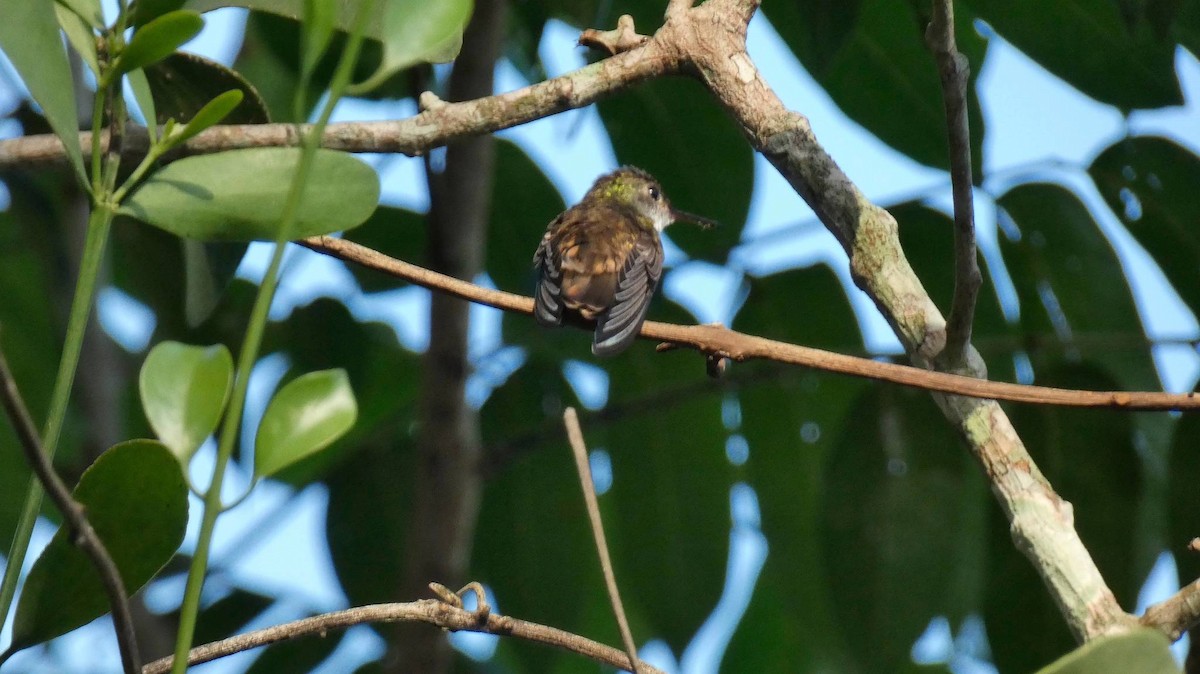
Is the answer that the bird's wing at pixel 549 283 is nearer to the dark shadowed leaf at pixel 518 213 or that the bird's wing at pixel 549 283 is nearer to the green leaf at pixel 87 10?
the dark shadowed leaf at pixel 518 213

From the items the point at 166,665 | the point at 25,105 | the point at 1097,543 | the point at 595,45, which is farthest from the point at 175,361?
the point at 25,105

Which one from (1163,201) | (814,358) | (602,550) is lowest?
(602,550)

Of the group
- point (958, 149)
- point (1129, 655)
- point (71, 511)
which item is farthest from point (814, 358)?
point (71, 511)

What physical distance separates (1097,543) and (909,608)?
46 centimetres

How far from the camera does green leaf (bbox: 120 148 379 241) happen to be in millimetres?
1286

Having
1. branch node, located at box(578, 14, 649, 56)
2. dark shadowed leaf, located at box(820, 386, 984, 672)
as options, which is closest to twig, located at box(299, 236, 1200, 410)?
branch node, located at box(578, 14, 649, 56)

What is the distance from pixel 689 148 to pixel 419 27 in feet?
8.03

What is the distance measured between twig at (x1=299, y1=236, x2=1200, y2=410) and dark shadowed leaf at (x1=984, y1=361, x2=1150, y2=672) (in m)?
1.30

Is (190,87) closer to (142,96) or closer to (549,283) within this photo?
(142,96)

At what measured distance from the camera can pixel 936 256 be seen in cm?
311

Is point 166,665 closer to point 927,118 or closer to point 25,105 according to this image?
point 927,118

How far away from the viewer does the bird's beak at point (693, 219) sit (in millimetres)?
3439

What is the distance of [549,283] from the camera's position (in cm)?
322

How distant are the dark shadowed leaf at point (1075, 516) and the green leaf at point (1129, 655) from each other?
1.85 m
